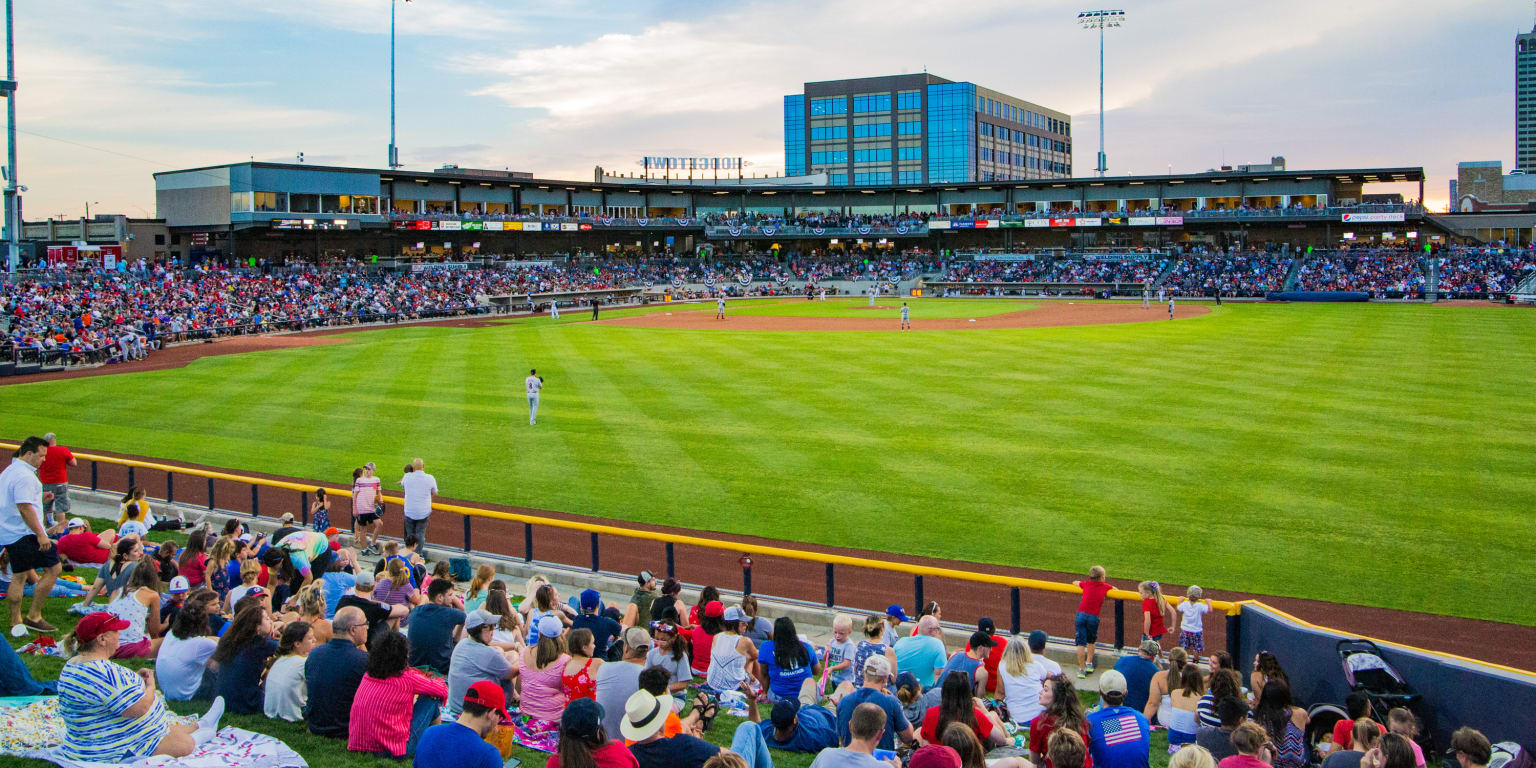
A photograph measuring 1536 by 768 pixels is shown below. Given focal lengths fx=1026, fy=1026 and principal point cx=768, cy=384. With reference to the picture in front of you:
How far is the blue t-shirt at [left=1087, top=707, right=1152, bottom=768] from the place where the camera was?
7090 millimetres

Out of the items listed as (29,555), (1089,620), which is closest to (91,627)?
(29,555)

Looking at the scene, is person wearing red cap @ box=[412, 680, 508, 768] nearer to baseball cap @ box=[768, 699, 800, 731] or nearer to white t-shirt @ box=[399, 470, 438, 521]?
baseball cap @ box=[768, 699, 800, 731]

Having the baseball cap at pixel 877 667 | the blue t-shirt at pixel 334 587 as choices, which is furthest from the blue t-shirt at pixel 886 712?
the blue t-shirt at pixel 334 587

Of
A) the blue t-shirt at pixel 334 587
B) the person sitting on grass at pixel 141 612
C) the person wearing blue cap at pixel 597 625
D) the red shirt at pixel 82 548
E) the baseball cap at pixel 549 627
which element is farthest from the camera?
the red shirt at pixel 82 548

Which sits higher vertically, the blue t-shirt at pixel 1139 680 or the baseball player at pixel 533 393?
the baseball player at pixel 533 393

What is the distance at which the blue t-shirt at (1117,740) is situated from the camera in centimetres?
709

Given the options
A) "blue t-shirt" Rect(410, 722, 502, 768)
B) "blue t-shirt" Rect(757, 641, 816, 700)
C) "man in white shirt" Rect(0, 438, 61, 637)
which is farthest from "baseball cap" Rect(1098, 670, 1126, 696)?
"man in white shirt" Rect(0, 438, 61, 637)

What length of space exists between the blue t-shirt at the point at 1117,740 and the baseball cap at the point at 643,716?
2991mm

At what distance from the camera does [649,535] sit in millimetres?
13797

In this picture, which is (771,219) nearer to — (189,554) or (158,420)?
(158,420)

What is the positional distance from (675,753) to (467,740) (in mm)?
1292

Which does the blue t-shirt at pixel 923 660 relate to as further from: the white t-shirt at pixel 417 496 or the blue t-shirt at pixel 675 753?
the white t-shirt at pixel 417 496

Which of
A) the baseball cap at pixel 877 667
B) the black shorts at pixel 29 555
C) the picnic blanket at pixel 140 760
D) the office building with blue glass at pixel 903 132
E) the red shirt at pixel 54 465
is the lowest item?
the picnic blanket at pixel 140 760

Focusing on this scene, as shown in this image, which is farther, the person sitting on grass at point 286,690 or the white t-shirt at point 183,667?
the white t-shirt at point 183,667
